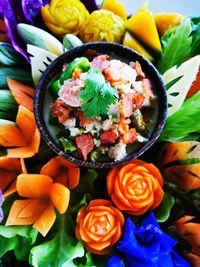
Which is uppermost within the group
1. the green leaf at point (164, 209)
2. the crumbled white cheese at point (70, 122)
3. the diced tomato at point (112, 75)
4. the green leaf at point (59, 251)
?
the diced tomato at point (112, 75)

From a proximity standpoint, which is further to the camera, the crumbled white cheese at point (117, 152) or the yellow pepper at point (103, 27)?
the yellow pepper at point (103, 27)

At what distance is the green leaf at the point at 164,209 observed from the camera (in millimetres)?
857

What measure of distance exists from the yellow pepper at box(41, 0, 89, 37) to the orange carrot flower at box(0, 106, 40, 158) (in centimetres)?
18

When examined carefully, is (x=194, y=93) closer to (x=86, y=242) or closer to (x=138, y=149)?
(x=138, y=149)

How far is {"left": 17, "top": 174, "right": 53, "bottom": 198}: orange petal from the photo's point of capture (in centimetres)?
83

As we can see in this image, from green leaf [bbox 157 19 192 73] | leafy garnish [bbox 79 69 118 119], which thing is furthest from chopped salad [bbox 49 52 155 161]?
green leaf [bbox 157 19 192 73]

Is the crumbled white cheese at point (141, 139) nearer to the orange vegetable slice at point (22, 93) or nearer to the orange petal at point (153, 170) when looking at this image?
the orange petal at point (153, 170)

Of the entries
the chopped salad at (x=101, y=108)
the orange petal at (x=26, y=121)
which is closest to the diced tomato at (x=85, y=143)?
the chopped salad at (x=101, y=108)

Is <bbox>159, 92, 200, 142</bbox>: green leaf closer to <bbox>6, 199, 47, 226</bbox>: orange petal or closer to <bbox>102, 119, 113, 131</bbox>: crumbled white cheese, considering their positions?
<bbox>102, 119, 113, 131</bbox>: crumbled white cheese

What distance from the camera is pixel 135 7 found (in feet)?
4.63

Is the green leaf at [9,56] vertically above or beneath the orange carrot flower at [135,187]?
above

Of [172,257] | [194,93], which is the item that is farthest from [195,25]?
[172,257]

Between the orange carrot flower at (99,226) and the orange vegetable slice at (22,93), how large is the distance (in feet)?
0.68

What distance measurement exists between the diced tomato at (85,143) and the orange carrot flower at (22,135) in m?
0.08
